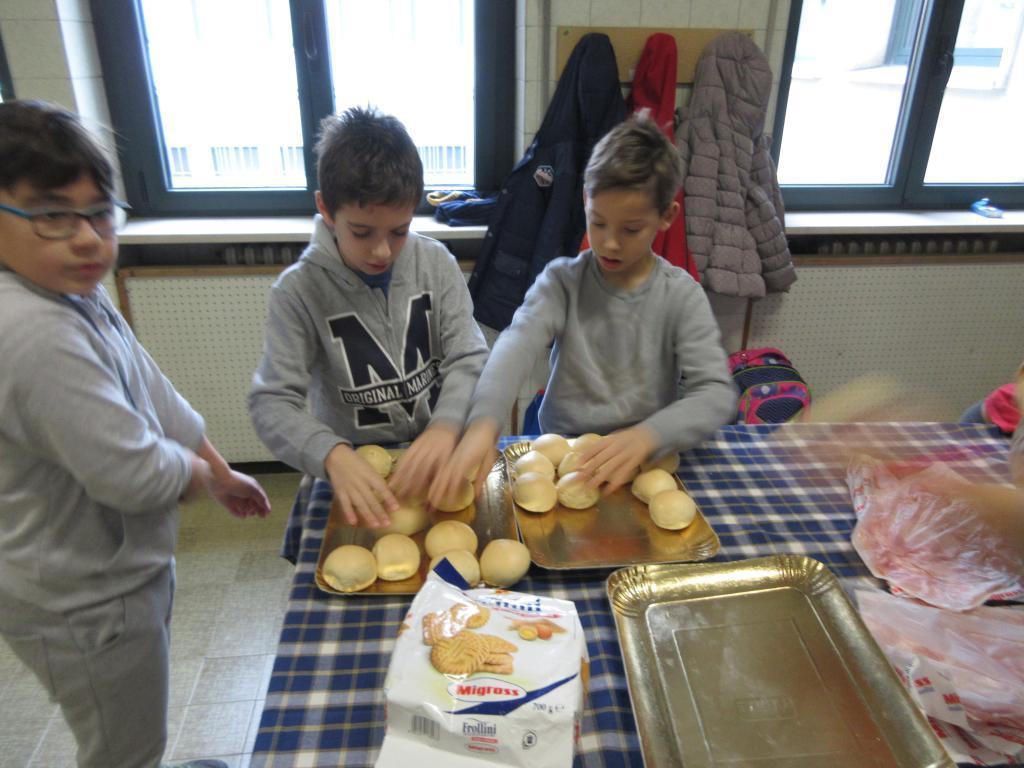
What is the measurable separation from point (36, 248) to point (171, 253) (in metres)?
1.73

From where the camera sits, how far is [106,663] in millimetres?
976

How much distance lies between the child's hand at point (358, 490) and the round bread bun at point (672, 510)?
39cm

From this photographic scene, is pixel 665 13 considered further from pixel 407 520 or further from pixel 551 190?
pixel 407 520

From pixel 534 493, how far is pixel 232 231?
68.5 inches

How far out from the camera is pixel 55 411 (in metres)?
0.80

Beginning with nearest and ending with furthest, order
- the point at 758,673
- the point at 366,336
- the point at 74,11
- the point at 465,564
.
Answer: the point at 758,673
the point at 465,564
the point at 366,336
the point at 74,11

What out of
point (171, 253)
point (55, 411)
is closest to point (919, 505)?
point (55, 411)

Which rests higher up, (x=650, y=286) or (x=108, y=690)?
(x=650, y=286)

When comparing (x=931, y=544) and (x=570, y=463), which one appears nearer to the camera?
(x=931, y=544)

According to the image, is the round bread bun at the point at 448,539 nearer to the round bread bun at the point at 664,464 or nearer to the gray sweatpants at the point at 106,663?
the round bread bun at the point at 664,464

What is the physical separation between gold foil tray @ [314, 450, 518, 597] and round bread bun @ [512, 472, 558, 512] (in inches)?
1.1

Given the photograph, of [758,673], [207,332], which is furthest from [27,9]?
[758,673]

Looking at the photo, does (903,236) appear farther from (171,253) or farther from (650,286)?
(171,253)

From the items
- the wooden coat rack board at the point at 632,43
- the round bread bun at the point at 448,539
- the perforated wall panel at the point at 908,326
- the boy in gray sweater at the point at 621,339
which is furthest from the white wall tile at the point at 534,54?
the round bread bun at the point at 448,539
